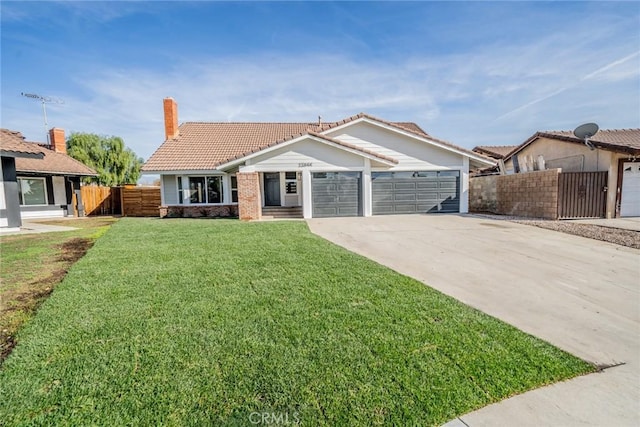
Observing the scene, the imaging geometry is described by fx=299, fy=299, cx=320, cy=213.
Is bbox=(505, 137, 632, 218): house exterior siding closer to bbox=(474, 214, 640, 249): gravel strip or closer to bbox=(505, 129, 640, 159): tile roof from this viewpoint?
bbox=(505, 129, 640, 159): tile roof

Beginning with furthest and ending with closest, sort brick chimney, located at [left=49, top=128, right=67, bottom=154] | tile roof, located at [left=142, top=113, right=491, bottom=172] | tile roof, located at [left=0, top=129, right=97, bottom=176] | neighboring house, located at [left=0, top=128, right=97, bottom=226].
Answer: brick chimney, located at [left=49, top=128, right=67, bottom=154] → neighboring house, located at [left=0, top=128, right=97, bottom=226] → tile roof, located at [left=0, top=129, right=97, bottom=176] → tile roof, located at [left=142, top=113, right=491, bottom=172]

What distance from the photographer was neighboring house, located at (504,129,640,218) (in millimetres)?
12656

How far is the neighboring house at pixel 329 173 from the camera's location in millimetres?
14891

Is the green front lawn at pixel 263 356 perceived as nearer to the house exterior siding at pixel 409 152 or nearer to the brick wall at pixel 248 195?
the brick wall at pixel 248 195

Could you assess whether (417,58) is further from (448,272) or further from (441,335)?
(441,335)

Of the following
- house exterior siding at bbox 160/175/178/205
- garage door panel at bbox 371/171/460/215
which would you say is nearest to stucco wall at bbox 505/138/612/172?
garage door panel at bbox 371/171/460/215

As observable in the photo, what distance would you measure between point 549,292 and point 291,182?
52.7 feet

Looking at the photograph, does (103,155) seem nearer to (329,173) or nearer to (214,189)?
(214,189)

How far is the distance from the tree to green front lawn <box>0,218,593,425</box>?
1311 inches

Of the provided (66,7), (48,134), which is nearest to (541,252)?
(66,7)

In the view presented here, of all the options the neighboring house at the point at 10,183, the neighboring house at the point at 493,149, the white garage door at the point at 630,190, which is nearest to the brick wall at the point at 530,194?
the white garage door at the point at 630,190

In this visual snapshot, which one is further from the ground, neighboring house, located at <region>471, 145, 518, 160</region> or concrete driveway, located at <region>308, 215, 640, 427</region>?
neighboring house, located at <region>471, 145, 518, 160</region>

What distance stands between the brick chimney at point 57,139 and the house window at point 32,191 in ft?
16.5

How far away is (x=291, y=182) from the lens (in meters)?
19.4
